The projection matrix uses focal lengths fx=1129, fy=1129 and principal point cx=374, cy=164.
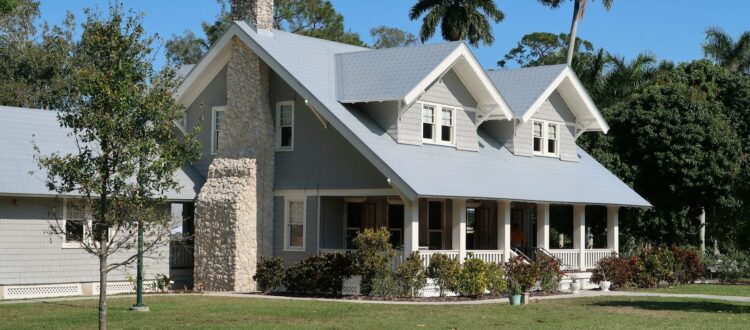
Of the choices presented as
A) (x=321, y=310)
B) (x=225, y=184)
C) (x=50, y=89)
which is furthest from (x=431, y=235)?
(x=50, y=89)

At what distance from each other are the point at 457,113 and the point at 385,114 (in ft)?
9.59

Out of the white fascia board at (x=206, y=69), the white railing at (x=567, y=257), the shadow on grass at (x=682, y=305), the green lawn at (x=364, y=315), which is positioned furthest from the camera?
the white railing at (x=567, y=257)

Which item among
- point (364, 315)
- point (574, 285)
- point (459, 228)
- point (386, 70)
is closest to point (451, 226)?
point (459, 228)

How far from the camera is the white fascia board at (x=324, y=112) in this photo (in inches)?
1217

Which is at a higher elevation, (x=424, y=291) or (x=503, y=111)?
(x=503, y=111)

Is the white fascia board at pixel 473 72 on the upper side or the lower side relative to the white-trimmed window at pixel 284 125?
upper

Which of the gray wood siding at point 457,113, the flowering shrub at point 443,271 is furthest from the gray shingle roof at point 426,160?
the flowering shrub at point 443,271

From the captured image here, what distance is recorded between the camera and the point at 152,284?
34031 millimetres

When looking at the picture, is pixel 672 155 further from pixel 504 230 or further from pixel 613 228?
pixel 504 230

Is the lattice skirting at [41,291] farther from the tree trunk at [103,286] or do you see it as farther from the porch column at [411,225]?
the tree trunk at [103,286]

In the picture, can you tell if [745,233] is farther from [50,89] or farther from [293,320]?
[50,89]

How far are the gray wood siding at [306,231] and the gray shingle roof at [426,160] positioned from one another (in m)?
2.98

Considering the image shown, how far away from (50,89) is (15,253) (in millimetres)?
24465

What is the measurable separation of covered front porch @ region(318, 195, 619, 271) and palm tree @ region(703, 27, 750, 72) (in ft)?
93.9
